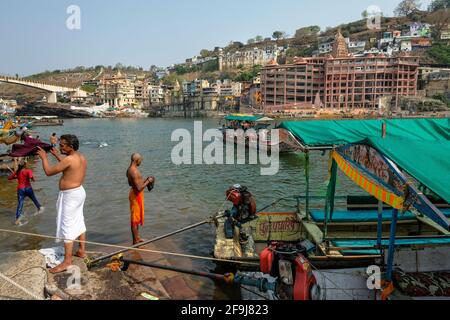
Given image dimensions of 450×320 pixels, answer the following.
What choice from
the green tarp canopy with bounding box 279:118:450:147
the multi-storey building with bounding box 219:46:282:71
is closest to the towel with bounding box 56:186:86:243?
the green tarp canopy with bounding box 279:118:450:147

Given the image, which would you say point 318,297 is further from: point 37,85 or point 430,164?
point 37,85

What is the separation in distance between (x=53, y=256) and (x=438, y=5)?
20691 cm

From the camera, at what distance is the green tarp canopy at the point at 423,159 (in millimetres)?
4145

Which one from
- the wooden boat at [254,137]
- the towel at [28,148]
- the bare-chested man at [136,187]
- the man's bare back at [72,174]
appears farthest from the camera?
the wooden boat at [254,137]

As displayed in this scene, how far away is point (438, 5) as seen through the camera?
164125mm

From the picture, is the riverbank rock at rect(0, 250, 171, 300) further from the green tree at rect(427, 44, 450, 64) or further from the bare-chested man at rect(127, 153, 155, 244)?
the green tree at rect(427, 44, 450, 64)

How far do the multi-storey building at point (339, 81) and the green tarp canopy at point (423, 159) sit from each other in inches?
3700

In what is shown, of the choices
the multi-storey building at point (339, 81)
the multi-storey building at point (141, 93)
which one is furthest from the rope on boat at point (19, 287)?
the multi-storey building at point (141, 93)

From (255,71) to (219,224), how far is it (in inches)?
5728

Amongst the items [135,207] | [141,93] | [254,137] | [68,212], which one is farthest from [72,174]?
[141,93]

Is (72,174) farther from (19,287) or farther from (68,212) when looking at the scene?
(19,287)

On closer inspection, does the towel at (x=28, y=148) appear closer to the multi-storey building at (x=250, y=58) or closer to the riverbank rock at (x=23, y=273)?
the riverbank rock at (x=23, y=273)

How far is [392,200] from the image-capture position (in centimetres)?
435

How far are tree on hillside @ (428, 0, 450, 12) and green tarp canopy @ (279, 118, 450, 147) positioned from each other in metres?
195
